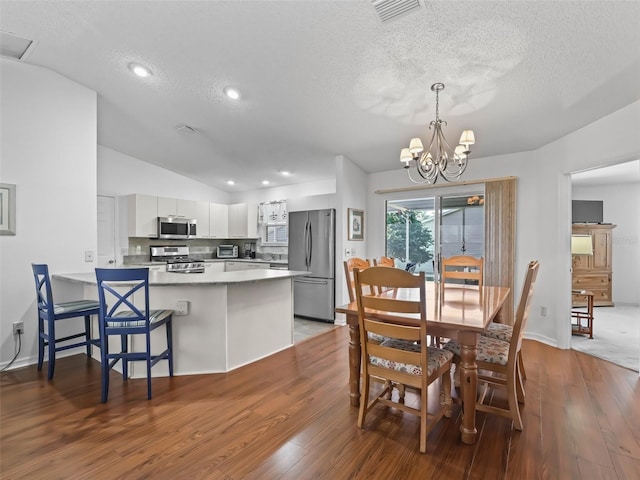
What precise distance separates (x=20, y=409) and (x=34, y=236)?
1748 mm

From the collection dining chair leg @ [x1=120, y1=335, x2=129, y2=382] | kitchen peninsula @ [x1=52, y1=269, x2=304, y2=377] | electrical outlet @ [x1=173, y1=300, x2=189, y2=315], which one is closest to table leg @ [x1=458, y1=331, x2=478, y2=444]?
kitchen peninsula @ [x1=52, y1=269, x2=304, y2=377]

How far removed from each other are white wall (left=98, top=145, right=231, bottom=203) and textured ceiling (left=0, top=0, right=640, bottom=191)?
4.04 feet

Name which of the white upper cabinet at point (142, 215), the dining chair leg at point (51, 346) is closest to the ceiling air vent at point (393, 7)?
the dining chair leg at point (51, 346)

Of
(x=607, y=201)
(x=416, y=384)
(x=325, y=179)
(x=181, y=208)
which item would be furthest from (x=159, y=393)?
(x=607, y=201)

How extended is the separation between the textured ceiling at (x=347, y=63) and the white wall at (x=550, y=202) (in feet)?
0.56

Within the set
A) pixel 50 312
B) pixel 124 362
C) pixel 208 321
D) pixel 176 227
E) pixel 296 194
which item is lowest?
pixel 124 362

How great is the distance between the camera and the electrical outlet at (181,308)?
285cm

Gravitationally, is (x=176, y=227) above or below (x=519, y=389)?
above

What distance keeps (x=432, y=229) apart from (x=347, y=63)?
2.94 m

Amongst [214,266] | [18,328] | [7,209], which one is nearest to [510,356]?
[18,328]

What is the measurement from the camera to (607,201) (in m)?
6.05

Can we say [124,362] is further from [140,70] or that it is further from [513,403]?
[513,403]

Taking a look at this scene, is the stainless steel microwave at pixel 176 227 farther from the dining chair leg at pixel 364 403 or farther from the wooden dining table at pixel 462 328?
the dining chair leg at pixel 364 403

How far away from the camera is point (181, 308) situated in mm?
2850
